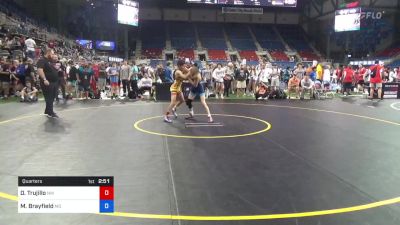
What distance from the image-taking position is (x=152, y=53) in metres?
42.2

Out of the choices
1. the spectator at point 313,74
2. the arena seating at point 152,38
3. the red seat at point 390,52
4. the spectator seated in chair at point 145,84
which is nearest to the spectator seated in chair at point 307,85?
the spectator at point 313,74

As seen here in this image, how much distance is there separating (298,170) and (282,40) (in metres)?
43.9

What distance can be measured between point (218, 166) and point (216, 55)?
38.2 m

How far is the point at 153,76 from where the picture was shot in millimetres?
17562

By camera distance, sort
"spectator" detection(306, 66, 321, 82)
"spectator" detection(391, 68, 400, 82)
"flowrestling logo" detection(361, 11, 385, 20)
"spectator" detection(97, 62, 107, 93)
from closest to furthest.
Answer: "spectator" detection(97, 62, 107, 93) < "spectator" detection(306, 66, 321, 82) < "spectator" detection(391, 68, 400, 82) < "flowrestling logo" detection(361, 11, 385, 20)

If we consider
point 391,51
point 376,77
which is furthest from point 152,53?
point 376,77

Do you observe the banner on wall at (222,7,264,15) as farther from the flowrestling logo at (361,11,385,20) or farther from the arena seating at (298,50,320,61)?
the flowrestling logo at (361,11,385,20)

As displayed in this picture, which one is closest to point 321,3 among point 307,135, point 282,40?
point 282,40

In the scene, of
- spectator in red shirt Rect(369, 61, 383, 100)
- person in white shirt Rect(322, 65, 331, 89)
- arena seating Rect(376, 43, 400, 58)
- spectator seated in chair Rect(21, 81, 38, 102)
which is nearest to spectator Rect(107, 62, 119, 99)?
spectator seated in chair Rect(21, 81, 38, 102)

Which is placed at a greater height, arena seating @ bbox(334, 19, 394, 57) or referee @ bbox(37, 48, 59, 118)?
arena seating @ bbox(334, 19, 394, 57)

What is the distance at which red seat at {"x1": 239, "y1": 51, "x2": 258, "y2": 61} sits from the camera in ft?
139

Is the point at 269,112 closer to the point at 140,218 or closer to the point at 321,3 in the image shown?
the point at 140,218

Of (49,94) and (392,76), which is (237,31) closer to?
(392,76)

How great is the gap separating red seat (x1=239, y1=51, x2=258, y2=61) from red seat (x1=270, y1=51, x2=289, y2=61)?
7.09 ft
